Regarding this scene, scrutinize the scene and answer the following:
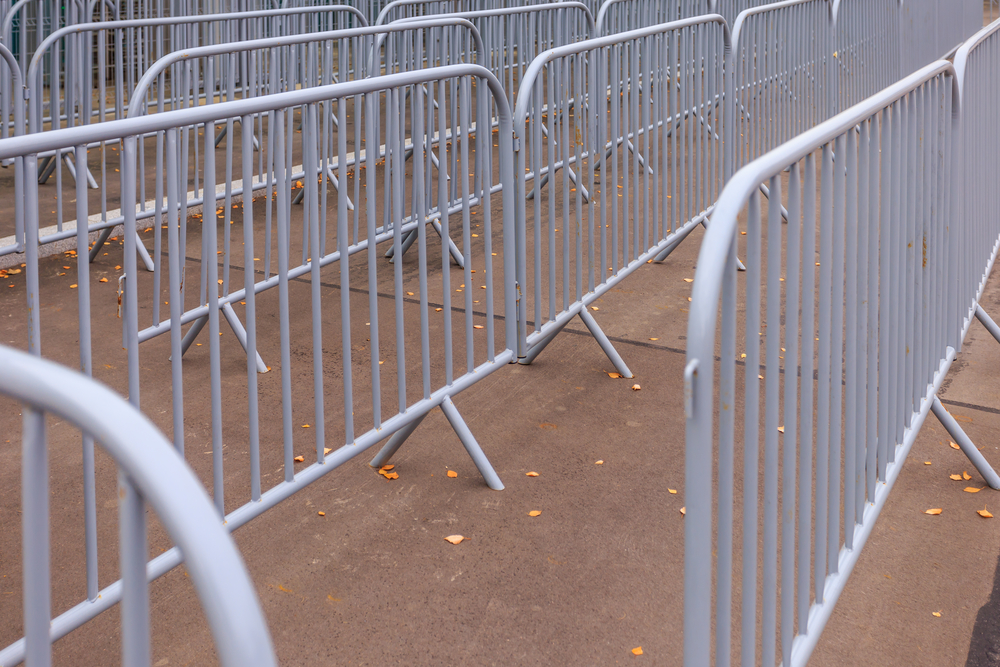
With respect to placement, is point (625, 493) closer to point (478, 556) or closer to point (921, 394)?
point (478, 556)

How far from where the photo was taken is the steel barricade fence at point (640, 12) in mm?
7777

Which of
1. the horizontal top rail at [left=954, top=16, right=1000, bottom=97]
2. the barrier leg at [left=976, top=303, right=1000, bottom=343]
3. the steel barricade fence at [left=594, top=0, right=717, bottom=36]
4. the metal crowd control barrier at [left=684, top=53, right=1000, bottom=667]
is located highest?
the steel barricade fence at [left=594, top=0, right=717, bottom=36]

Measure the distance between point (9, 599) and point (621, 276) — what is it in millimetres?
2875

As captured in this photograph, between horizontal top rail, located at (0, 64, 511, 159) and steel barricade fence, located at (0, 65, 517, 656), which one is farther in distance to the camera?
steel barricade fence, located at (0, 65, 517, 656)

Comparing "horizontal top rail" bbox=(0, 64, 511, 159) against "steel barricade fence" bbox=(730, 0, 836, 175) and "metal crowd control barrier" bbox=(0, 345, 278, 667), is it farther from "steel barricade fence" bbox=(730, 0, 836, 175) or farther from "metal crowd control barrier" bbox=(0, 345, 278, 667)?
"steel barricade fence" bbox=(730, 0, 836, 175)

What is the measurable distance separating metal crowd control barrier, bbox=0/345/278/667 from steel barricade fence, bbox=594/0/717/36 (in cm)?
672

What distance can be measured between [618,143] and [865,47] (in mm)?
4793

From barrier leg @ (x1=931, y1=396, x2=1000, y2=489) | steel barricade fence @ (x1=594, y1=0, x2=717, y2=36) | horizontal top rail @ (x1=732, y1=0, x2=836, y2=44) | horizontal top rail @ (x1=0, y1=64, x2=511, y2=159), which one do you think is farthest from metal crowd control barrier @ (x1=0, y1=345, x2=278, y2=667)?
steel barricade fence @ (x1=594, y1=0, x2=717, y2=36)

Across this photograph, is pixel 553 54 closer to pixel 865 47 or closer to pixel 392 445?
pixel 392 445

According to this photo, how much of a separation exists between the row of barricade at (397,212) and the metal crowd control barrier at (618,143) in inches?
0.6

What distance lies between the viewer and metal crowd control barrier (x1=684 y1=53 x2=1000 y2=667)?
177cm

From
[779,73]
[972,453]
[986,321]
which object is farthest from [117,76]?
[972,453]

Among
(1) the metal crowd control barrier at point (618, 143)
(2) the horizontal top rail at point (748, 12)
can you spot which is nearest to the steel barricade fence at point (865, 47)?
(2) the horizontal top rail at point (748, 12)

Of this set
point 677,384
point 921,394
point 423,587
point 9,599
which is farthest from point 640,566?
point 9,599
